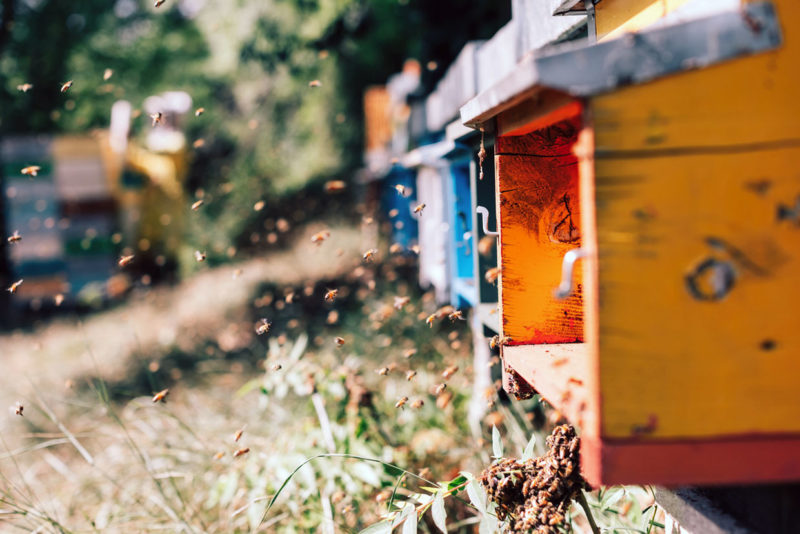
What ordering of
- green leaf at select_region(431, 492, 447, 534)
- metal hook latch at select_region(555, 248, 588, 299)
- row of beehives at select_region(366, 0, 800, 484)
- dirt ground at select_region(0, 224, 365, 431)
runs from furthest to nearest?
dirt ground at select_region(0, 224, 365, 431)
green leaf at select_region(431, 492, 447, 534)
metal hook latch at select_region(555, 248, 588, 299)
row of beehives at select_region(366, 0, 800, 484)

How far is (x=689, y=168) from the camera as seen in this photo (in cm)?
104

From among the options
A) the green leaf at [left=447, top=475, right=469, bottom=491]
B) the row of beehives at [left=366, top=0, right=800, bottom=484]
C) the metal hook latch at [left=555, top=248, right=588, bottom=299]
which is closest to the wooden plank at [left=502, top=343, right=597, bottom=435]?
the row of beehives at [left=366, top=0, right=800, bottom=484]

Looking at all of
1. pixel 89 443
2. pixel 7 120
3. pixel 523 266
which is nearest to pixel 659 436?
pixel 523 266

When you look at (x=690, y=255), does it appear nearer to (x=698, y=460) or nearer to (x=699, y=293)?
(x=699, y=293)

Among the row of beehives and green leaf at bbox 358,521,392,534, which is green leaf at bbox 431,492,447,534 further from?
the row of beehives

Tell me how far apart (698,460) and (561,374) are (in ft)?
1.15

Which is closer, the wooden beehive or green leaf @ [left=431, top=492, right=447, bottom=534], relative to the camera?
the wooden beehive

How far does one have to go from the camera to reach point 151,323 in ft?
23.3

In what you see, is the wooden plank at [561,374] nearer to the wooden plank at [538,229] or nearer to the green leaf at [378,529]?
the wooden plank at [538,229]

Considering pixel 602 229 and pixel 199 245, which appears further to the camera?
pixel 199 245

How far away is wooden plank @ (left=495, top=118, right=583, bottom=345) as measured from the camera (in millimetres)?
1597

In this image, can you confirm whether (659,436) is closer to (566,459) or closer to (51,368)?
(566,459)

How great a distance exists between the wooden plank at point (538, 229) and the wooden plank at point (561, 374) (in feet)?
0.22

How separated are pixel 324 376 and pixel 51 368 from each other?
438 centimetres
